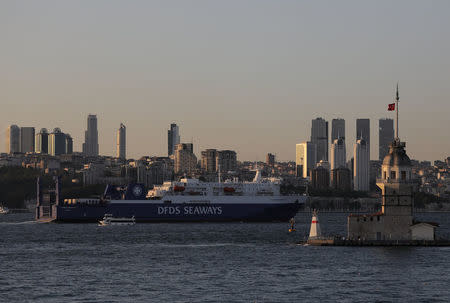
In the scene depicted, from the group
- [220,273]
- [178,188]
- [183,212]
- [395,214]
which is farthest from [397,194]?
[178,188]

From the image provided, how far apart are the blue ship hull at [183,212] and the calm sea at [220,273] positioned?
49.7 meters

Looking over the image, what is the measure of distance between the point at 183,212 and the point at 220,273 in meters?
79.0

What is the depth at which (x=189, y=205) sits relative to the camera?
465 ft

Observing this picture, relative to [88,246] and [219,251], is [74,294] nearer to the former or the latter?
[219,251]

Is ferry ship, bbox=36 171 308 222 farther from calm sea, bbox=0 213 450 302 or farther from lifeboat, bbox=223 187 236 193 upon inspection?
calm sea, bbox=0 213 450 302

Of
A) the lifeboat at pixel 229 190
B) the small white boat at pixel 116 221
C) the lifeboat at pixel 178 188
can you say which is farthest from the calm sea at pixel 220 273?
the lifeboat at pixel 229 190

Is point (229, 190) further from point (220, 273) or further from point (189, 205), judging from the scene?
point (220, 273)

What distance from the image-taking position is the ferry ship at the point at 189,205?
140750 mm

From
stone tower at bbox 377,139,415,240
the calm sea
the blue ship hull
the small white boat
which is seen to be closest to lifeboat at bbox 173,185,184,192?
the blue ship hull

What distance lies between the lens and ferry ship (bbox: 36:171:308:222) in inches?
5541

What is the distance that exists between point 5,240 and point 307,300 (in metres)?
55.6

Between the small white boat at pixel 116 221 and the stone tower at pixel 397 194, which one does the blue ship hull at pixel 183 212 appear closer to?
the small white boat at pixel 116 221

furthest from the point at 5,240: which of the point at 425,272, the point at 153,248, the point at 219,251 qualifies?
the point at 425,272

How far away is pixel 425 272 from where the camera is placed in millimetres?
60000
